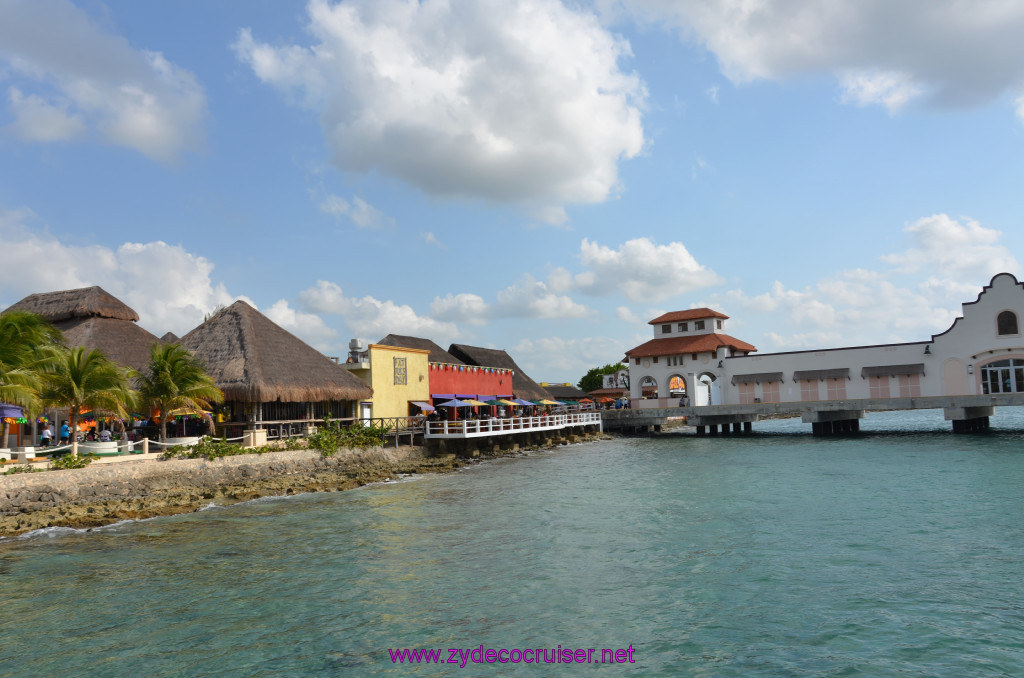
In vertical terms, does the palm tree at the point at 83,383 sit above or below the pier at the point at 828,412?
above

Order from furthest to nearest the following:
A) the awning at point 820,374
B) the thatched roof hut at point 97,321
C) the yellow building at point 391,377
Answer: the awning at point 820,374 < the yellow building at point 391,377 < the thatched roof hut at point 97,321

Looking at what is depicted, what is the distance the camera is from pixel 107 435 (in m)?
24.0

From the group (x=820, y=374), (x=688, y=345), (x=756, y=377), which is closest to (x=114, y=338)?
(x=688, y=345)

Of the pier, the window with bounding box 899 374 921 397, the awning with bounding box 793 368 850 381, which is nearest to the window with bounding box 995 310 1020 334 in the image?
the pier

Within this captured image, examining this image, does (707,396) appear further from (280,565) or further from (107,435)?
(280,565)

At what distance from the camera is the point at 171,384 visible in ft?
76.8

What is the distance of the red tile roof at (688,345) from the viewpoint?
5394 centimetres

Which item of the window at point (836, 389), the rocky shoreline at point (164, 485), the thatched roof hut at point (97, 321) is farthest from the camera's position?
the window at point (836, 389)

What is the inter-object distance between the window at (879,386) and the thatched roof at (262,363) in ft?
116

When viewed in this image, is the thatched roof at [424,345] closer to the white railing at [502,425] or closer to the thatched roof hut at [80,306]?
the white railing at [502,425]

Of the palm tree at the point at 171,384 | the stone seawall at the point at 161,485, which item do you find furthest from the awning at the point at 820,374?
the palm tree at the point at 171,384

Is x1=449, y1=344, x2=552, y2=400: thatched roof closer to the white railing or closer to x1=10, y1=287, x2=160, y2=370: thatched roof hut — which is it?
the white railing

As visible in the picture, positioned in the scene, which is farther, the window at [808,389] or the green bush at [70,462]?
the window at [808,389]

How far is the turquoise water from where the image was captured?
27.3ft
